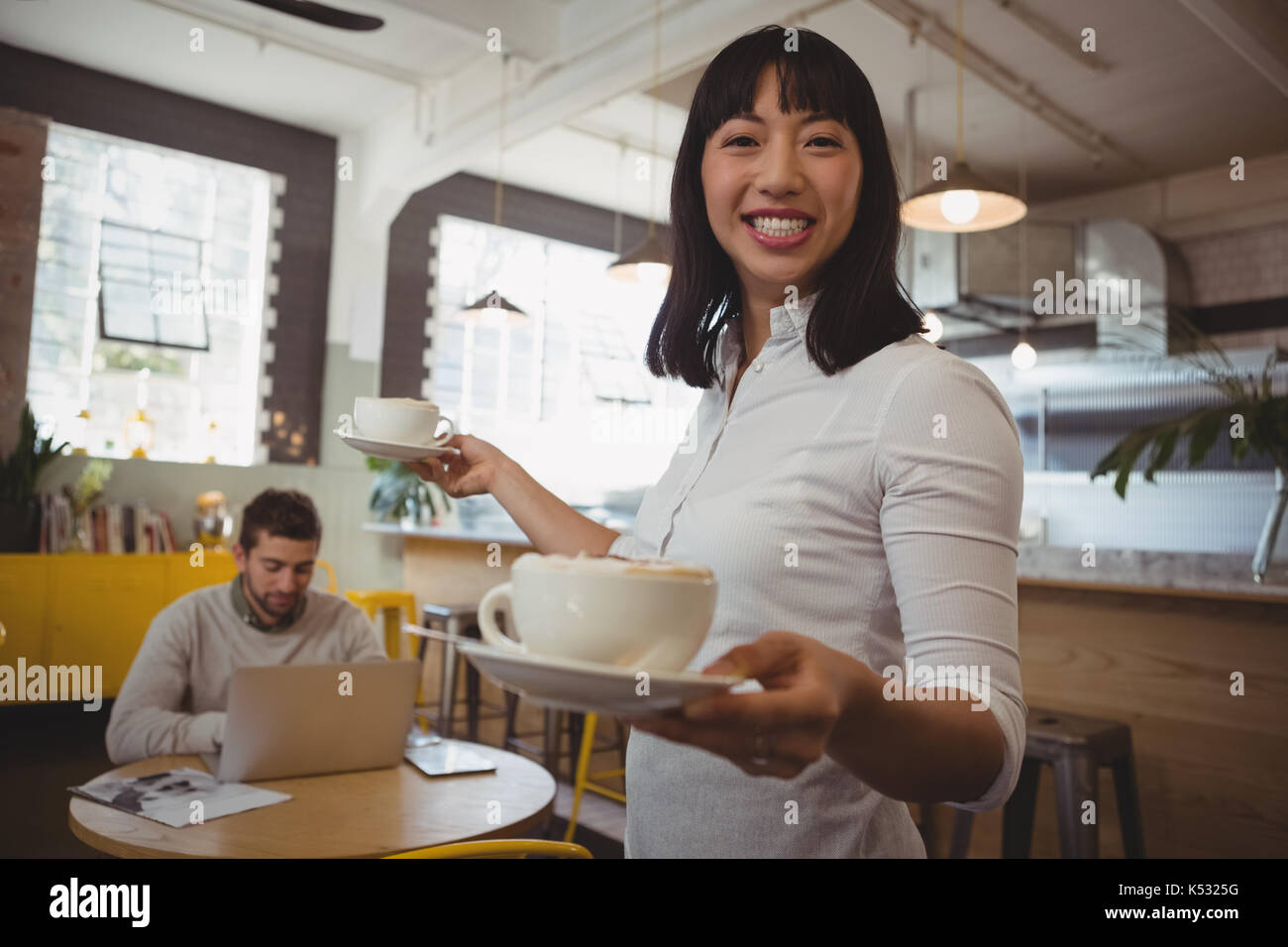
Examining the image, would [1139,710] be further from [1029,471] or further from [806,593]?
[1029,471]

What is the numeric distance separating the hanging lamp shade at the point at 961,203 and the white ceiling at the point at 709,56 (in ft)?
4.03

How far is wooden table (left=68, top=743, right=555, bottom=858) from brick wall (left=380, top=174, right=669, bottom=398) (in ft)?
18.2

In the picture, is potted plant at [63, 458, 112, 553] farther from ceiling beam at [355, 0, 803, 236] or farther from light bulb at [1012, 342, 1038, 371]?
light bulb at [1012, 342, 1038, 371]

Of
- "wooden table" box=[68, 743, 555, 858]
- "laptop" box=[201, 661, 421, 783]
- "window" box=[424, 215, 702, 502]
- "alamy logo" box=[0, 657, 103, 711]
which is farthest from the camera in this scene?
"window" box=[424, 215, 702, 502]

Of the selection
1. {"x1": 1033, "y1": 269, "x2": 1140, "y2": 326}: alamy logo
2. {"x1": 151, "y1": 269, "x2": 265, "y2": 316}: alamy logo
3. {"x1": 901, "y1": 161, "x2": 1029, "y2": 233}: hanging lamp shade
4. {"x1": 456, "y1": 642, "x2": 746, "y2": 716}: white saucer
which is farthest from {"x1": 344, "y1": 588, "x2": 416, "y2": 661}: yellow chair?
{"x1": 1033, "y1": 269, "x2": 1140, "y2": 326}: alamy logo

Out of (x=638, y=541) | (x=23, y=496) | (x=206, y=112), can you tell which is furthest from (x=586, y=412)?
(x=638, y=541)

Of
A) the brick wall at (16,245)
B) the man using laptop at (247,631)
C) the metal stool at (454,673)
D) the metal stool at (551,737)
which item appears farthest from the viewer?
the brick wall at (16,245)

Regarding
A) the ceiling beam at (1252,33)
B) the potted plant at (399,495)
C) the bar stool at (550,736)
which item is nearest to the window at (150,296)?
the potted plant at (399,495)

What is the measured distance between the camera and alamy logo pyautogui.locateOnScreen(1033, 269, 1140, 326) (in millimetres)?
6805

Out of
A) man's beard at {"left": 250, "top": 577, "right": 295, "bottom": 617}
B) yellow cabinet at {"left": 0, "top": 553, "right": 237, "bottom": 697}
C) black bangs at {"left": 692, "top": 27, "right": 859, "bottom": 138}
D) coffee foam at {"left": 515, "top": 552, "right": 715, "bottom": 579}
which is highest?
black bangs at {"left": 692, "top": 27, "right": 859, "bottom": 138}

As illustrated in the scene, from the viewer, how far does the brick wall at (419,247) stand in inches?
297

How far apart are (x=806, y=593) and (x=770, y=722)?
34cm
